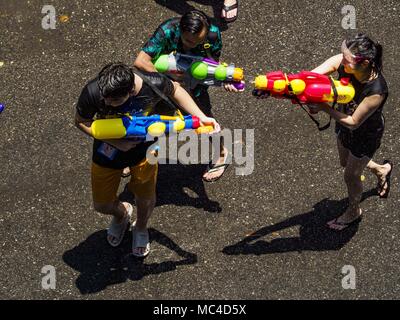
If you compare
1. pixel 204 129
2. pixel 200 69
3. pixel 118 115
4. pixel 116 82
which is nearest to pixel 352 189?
pixel 204 129

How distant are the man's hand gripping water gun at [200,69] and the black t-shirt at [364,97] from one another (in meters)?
0.82

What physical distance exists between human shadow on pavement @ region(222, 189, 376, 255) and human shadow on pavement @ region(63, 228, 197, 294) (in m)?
0.52

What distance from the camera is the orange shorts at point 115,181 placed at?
5340 millimetres

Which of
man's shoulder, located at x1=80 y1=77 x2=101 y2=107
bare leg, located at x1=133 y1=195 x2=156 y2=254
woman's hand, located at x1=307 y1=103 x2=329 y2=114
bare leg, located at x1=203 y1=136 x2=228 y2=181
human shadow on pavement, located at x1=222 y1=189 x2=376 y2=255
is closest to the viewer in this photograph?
man's shoulder, located at x1=80 y1=77 x2=101 y2=107

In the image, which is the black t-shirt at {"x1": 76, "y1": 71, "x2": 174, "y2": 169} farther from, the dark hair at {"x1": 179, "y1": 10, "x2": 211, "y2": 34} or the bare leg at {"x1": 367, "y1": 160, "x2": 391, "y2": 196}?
the bare leg at {"x1": 367, "y1": 160, "x2": 391, "y2": 196}

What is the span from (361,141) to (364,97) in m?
0.49

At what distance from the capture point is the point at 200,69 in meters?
5.49

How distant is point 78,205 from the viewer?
6.42 meters

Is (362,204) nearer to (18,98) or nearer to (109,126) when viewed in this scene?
(109,126)

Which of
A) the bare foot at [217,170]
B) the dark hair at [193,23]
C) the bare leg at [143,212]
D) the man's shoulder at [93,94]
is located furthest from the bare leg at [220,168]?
the man's shoulder at [93,94]

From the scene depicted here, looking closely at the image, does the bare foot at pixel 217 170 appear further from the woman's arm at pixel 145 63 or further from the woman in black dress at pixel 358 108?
the woman's arm at pixel 145 63

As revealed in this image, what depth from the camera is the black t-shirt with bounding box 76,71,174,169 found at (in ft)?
16.1

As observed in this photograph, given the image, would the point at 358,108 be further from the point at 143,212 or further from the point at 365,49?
the point at 143,212

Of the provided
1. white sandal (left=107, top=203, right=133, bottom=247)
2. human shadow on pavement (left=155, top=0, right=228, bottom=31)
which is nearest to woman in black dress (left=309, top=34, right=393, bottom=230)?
white sandal (left=107, top=203, right=133, bottom=247)
